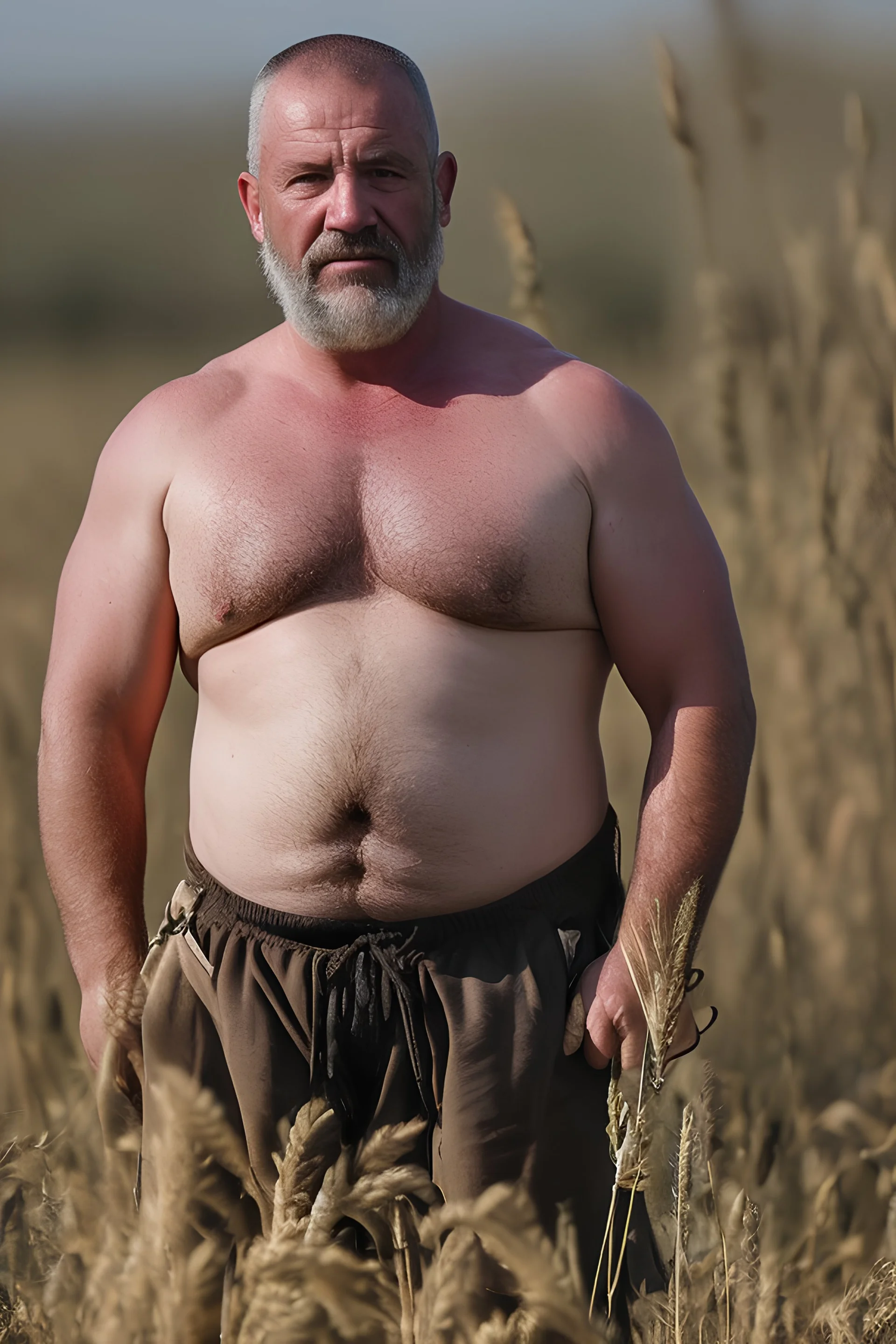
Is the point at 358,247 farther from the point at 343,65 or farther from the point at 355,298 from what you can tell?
the point at 343,65

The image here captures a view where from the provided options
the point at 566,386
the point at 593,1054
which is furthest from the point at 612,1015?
the point at 566,386

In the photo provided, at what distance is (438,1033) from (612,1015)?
23 cm

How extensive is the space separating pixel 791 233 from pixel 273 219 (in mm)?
695

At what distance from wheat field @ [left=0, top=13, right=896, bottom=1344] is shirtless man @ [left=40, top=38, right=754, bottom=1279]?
14 cm

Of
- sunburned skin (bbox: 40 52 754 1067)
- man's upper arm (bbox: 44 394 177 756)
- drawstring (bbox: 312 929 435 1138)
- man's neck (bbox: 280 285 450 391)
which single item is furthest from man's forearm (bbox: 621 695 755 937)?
man's upper arm (bbox: 44 394 177 756)

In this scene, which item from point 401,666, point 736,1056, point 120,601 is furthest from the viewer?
point 736,1056

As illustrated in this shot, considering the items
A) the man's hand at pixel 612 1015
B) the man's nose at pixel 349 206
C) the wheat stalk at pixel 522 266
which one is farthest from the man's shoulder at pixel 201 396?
the man's hand at pixel 612 1015

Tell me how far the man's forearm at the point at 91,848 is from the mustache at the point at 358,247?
716mm

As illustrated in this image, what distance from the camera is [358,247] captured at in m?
1.82

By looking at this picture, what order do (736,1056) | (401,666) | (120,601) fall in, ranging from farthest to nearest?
(736,1056) → (120,601) → (401,666)

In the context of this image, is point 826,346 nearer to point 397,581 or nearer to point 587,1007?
point 397,581

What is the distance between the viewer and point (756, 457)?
190cm

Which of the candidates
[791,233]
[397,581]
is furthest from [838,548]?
[397,581]

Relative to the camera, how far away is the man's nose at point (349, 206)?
1.79 m
